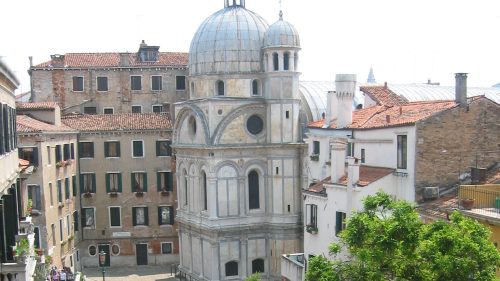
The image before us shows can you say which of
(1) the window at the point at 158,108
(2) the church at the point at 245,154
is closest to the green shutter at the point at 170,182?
(2) the church at the point at 245,154

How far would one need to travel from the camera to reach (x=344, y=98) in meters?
31.8

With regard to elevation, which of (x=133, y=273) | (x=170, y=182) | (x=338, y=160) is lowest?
(x=133, y=273)

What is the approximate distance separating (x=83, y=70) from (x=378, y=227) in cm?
3980

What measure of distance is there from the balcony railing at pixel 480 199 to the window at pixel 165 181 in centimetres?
2814

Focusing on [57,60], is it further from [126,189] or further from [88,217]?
[88,217]

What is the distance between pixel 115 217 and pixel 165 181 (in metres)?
4.63

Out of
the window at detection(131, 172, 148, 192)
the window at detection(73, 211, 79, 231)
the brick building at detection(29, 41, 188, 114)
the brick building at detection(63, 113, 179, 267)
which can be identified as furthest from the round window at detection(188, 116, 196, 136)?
the window at detection(73, 211, 79, 231)

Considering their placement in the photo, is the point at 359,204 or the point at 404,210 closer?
the point at 404,210

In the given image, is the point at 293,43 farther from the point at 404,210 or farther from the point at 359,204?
the point at 404,210

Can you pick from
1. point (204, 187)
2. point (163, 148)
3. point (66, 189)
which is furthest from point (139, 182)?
point (204, 187)

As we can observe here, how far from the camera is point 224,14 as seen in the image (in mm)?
43969

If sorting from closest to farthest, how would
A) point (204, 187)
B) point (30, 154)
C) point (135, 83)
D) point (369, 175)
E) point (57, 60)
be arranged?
A: point (369, 175) < point (30, 154) < point (204, 187) < point (57, 60) < point (135, 83)

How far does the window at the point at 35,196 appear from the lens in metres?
38.5

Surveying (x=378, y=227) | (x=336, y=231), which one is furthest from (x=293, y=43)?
(x=378, y=227)
